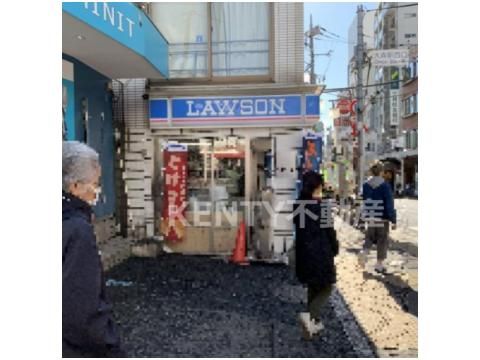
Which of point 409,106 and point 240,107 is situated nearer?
point 240,107

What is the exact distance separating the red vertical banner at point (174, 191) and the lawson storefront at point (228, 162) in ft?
0.06

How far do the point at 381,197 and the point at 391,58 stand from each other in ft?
18.1

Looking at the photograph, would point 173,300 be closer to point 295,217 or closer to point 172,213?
point 295,217

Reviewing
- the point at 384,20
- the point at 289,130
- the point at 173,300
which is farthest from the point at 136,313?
the point at 384,20

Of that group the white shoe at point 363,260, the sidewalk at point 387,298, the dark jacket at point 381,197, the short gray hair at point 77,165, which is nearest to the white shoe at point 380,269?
the sidewalk at point 387,298

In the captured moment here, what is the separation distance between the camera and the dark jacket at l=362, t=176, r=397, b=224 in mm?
7379

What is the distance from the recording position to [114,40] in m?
5.48

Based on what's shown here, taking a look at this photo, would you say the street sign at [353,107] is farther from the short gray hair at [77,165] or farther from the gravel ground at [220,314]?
the short gray hair at [77,165]

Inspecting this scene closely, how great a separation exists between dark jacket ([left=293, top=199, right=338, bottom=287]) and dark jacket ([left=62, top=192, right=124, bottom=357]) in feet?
9.20

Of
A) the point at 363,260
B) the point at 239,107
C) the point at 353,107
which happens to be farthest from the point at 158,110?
the point at 353,107

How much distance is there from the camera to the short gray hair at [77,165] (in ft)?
6.69

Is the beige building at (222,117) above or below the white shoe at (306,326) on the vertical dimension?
above

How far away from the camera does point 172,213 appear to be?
346 inches

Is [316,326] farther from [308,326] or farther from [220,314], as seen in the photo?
[220,314]
